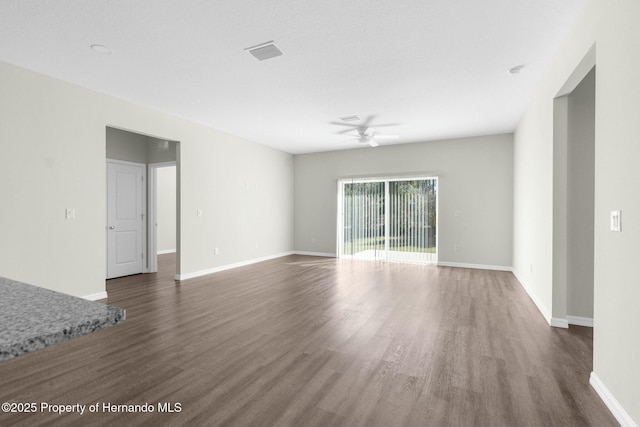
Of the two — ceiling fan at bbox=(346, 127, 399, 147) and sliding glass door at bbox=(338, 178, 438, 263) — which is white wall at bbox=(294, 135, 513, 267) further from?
ceiling fan at bbox=(346, 127, 399, 147)

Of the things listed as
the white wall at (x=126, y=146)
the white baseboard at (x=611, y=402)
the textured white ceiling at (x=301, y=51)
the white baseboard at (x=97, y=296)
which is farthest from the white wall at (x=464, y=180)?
the white baseboard at (x=97, y=296)

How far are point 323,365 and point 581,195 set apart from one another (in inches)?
122

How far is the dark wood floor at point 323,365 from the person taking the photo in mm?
1788

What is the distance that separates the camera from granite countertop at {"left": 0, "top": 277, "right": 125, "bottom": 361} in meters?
0.64

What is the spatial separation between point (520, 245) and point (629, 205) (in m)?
3.82

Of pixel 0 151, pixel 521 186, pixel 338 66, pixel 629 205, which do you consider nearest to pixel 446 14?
pixel 338 66

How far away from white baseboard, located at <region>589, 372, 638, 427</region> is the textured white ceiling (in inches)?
106

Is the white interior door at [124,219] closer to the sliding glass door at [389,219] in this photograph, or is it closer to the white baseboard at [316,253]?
the white baseboard at [316,253]

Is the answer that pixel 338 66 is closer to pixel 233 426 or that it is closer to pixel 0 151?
pixel 233 426

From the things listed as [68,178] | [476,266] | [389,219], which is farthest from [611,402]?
[389,219]

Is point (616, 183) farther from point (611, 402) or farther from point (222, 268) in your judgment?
point (222, 268)

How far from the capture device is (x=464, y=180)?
21.3 ft

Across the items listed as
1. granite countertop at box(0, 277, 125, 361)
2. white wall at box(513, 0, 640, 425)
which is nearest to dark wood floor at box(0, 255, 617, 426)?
white wall at box(513, 0, 640, 425)

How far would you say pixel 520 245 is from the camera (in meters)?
5.08
